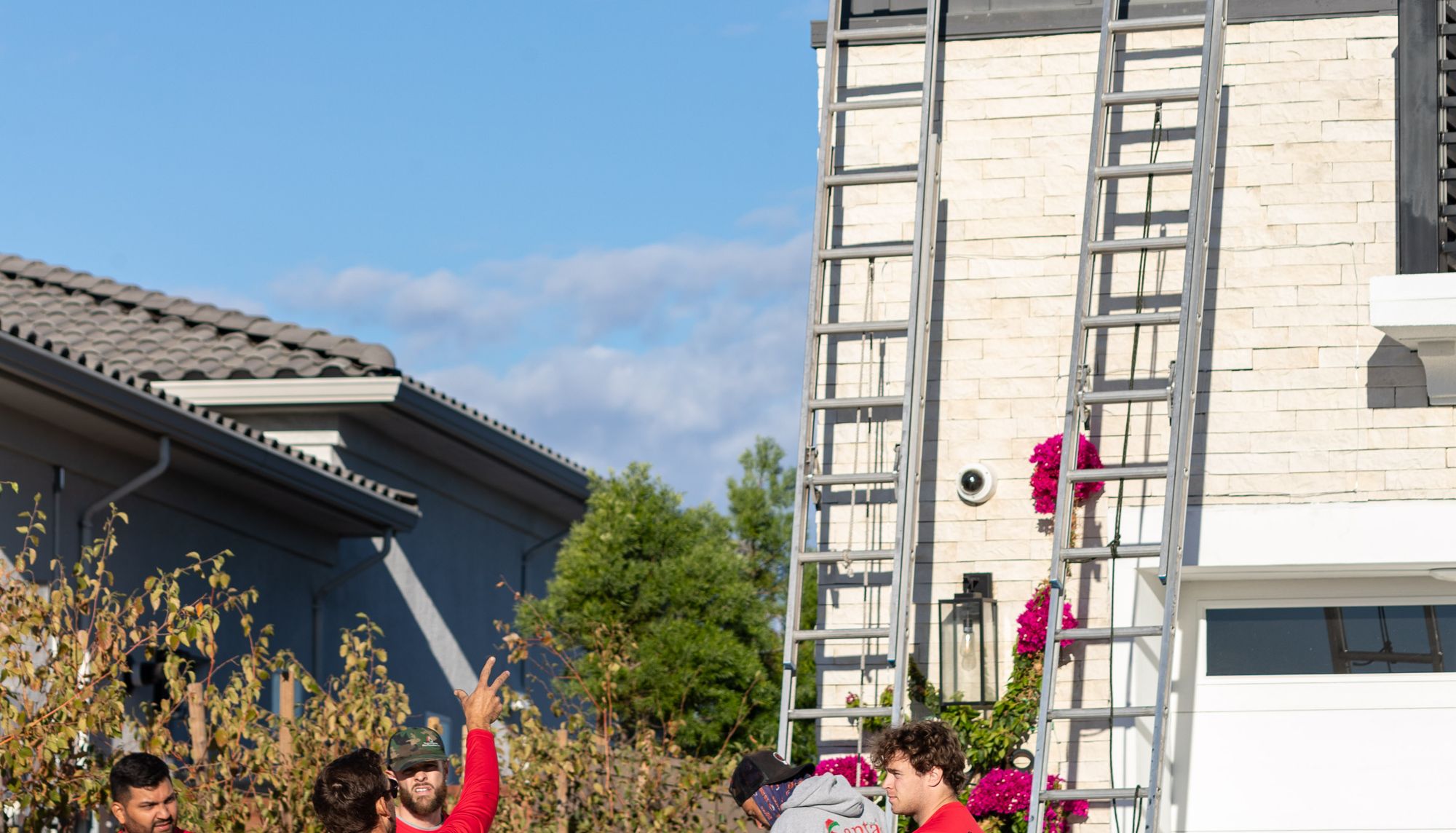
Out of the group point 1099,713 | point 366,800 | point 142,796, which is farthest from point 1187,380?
point 142,796

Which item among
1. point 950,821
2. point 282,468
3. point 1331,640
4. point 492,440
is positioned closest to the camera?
point 950,821

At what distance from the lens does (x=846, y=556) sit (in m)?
8.47

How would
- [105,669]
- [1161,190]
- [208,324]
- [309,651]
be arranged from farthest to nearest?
[208,324] → [309,651] → [1161,190] → [105,669]

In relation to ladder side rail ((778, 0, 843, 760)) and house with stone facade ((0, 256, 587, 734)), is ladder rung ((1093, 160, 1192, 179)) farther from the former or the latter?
house with stone facade ((0, 256, 587, 734))

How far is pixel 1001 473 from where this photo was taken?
28.0 ft

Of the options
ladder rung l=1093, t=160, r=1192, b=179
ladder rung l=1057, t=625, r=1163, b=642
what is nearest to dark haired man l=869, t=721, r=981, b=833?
ladder rung l=1057, t=625, r=1163, b=642

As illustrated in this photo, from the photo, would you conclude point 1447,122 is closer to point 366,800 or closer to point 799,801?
point 799,801

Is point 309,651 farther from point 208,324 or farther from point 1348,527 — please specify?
point 1348,527

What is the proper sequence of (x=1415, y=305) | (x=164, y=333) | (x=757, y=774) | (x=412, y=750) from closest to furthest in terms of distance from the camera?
1. (x=412, y=750)
2. (x=757, y=774)
3. (x=1415, y=305)
4. (x=164, y=333)

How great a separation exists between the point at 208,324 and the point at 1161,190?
9.35 metres

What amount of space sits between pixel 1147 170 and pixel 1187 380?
0.97 metres

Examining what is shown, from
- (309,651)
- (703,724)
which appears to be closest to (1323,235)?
(703,724)

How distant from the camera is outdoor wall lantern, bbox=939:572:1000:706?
8.27 meters

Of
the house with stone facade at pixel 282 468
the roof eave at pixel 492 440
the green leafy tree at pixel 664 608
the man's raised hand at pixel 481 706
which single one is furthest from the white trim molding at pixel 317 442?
the man's raised hand at pixel 481 706
